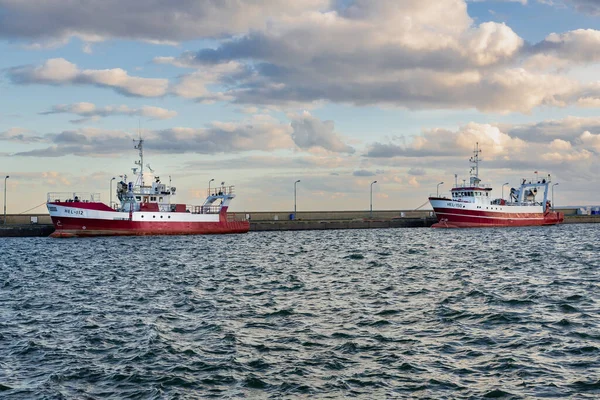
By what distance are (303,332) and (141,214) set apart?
55648 millimetres

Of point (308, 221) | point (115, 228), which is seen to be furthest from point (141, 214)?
point (308, 221)

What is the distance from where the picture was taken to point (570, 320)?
744 inches

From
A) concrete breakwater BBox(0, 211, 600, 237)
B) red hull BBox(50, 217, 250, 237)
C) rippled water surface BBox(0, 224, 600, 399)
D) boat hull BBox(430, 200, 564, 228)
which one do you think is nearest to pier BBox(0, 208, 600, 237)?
concrete breakwater BBox(0, 211, 600, 237)

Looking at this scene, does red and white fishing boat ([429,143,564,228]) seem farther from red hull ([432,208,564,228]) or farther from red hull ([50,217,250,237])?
red hull ([50,217,250,237])

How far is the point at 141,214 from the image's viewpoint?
2741 inches

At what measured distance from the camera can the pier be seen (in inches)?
3030

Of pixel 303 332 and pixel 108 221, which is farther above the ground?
pixel 108 221

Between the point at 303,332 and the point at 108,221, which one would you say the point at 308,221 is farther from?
the point at 303,332

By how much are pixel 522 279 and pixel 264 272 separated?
14929mm

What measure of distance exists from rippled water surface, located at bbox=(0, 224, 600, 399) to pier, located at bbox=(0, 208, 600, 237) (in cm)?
4488

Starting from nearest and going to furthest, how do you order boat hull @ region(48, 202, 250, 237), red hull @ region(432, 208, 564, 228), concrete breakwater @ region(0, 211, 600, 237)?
boat hull @ region(48, 202, 250, 237), concrete breakwater @ region(0, 211, 600, 237), red hull @ region(432, 208, 564, 228)

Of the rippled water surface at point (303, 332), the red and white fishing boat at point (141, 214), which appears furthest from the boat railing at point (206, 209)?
the rippled water surface at point (303, 332)

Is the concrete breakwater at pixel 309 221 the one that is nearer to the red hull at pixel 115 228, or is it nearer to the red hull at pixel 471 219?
the red hull at pixel 115 228

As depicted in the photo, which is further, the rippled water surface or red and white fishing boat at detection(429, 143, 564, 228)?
red and white fishing boat at detection(429, 143, 564, 228)
